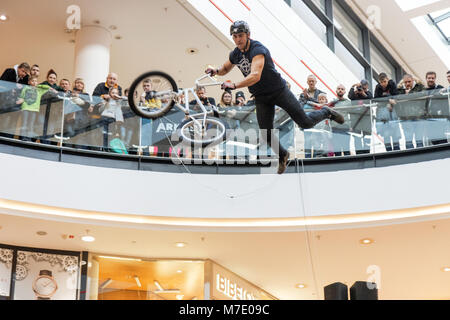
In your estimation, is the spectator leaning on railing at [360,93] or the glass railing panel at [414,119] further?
the spectator leaning on railing at [360,93]

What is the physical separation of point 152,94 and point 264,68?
1.38 metres

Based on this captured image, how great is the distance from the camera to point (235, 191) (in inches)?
432

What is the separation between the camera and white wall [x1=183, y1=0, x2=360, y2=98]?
13812 mm

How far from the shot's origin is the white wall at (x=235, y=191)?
1038 centimetres

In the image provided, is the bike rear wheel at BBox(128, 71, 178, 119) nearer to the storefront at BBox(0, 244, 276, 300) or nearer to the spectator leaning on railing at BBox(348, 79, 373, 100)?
the spectator leaning on railing at BBox(348, 79, 373, 100)

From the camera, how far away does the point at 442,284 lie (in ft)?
45.7

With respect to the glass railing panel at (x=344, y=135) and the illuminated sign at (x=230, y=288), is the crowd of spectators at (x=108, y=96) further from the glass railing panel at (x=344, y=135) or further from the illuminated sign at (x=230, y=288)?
the illuminated sign at (x=230, y=288)

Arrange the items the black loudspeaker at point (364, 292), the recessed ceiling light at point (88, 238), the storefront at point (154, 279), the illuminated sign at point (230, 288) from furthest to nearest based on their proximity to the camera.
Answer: the illuminated sign at point (230, 288) < the storefront at point (154, 279) < the recessed ceiling light at point (88, 238) < the black loudspeaker at point (364, 292)

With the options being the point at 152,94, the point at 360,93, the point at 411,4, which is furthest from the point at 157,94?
the point at 411,4

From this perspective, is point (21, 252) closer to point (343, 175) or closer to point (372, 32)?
point (343, 175)

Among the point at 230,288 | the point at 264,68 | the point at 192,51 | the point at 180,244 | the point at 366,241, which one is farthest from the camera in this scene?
the point at 192,51

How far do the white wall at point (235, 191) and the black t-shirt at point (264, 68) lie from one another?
3504 millimetres

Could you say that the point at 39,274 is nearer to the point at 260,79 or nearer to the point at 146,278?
the point at 146,278

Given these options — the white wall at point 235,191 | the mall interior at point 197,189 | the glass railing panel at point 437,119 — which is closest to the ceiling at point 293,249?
the mall interior at point 197,189
